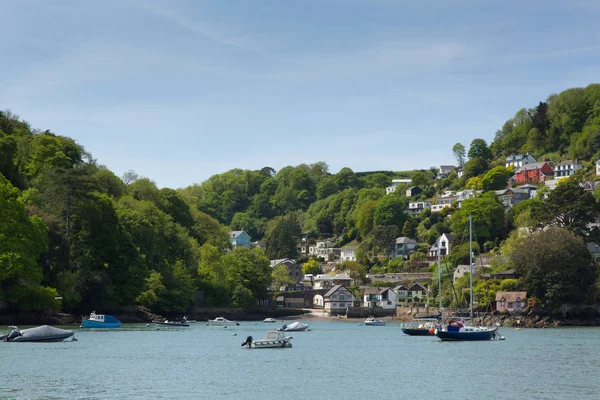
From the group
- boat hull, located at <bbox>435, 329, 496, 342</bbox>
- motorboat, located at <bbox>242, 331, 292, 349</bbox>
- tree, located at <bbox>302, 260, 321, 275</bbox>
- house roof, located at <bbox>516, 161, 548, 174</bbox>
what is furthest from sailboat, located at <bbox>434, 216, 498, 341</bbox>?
house roof, located at <bbox>516, 161, 548, 174</bbox>

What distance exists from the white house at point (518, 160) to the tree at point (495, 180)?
433 inches

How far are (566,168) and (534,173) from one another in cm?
772

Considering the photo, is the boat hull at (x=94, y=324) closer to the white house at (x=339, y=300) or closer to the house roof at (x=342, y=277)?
the white house at (x=339, y=300)

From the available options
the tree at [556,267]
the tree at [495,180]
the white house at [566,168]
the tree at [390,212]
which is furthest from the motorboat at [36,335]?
the white house at [566,168]

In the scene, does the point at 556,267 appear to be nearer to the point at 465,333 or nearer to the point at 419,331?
the point at 419,331

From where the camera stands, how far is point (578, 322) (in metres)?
102

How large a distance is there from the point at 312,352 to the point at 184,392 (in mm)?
Answer: 24752

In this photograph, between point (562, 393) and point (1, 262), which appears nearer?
point (562, 393)

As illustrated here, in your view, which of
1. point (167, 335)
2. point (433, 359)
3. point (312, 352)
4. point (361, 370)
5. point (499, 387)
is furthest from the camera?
point (167, 335)

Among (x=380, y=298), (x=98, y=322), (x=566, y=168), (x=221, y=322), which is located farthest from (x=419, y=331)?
(x=566, y=168)

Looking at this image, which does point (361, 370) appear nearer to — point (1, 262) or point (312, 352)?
point (312, 352)

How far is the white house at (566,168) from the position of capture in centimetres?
16662

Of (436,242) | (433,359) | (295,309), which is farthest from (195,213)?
(433,359)

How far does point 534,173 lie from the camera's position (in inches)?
6841
